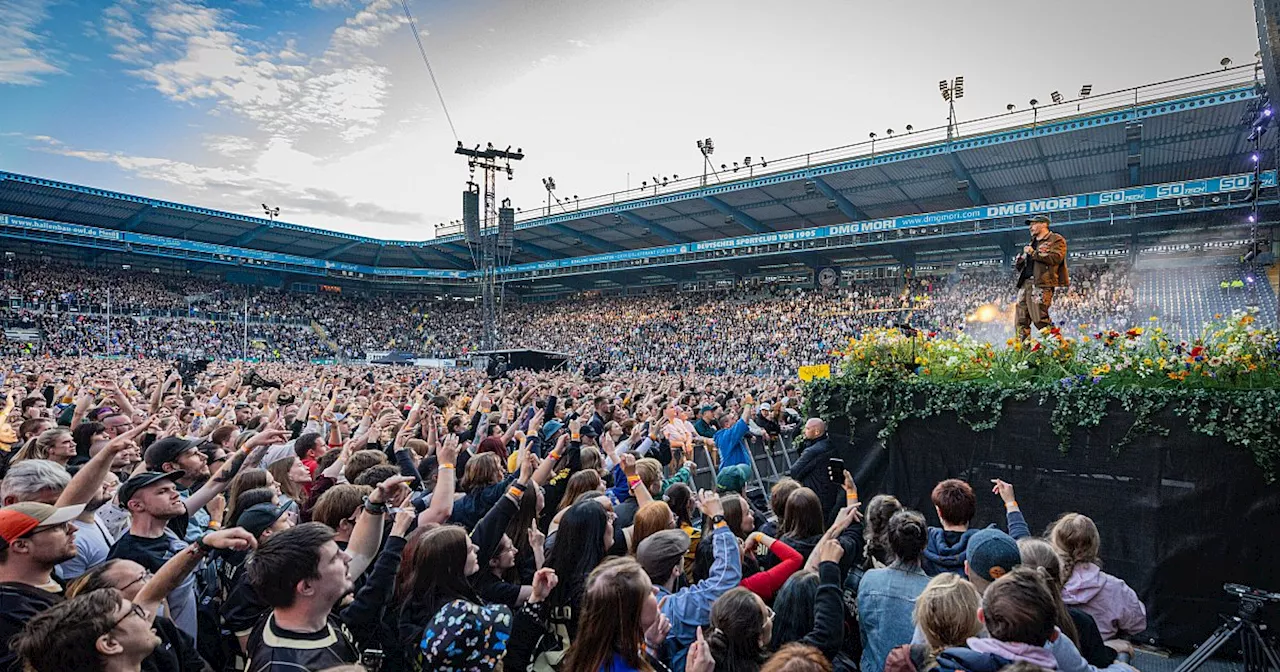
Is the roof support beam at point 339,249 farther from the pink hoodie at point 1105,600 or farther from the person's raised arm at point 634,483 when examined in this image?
the pink hoodie at point 1105,600

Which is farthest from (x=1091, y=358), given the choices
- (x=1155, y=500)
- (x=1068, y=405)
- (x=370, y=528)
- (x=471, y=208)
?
(x=471, y=208)

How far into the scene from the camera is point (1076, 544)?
3664 millimetres

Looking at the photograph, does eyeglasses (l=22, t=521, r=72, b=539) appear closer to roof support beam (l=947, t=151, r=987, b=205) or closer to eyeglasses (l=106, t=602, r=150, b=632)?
eyeglasses (l=106, t=602, r=150, b=632)

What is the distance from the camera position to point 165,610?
2680mm

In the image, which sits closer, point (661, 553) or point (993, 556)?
point (993, 556)

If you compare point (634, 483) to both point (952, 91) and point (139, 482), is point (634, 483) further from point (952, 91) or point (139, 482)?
point (952, 91)

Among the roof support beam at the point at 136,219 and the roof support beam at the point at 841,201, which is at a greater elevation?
the roof support beam at the point at 136,219

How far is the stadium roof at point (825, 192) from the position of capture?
2227 centimetres

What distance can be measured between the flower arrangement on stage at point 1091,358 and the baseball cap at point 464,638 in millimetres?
5731

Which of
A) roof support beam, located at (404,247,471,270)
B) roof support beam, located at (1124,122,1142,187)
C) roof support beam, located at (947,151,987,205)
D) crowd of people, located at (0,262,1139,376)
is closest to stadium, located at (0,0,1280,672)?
roof support beam, located at (1124,122,1142,187)

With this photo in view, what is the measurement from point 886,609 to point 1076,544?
133 centimetres

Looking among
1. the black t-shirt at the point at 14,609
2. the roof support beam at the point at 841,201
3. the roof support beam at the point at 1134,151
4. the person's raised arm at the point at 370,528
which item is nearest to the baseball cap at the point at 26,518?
the black t-shirt at the point at 14,609

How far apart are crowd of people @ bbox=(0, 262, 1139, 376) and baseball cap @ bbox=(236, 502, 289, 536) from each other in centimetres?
2201

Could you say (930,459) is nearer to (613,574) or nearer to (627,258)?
(613,574)
